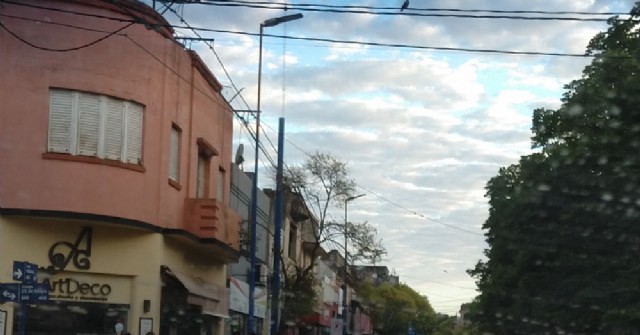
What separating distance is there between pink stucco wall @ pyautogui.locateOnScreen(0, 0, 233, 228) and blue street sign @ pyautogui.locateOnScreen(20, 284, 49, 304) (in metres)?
5.68

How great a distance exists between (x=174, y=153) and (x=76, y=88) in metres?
4.56

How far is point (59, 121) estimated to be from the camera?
22609mm

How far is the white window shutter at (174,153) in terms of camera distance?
26266 millimetres

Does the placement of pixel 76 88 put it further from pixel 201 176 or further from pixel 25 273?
pixel 201 176

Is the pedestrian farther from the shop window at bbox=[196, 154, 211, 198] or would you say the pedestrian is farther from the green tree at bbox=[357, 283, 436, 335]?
the green tree at bbox=[357, 283, 436, 335]

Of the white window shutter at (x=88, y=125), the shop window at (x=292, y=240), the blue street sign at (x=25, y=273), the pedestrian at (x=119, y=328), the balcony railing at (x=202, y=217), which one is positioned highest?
the shop window at (x=292, y=240)

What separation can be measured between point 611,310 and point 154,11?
15.2 metres

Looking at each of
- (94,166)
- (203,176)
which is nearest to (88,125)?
(94,166)

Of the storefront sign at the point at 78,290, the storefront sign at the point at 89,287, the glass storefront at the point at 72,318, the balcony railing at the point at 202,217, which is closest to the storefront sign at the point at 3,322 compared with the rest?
Answer: the glass storefront at the point at 72,318

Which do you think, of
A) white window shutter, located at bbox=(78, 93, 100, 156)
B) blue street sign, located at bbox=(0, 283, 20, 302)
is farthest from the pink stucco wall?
blue street sign, located at bbox=(0, 283, 20, 302)

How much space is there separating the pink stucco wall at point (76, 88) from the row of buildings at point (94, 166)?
0.08 ft

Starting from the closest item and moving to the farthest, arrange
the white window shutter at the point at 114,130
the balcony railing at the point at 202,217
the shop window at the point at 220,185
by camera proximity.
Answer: the white window shutter at the point at 114,130, the balcony railing at the point at 202,217, the shop window at the point at 220,185

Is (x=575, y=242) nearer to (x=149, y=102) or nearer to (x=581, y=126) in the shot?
(x=581, y=126)

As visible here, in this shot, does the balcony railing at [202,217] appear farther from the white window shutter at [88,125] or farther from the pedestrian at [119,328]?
the white window shutter at [88,125]
